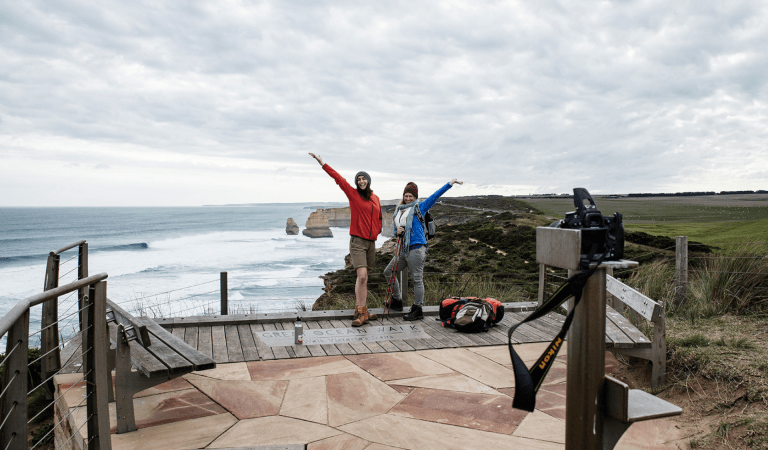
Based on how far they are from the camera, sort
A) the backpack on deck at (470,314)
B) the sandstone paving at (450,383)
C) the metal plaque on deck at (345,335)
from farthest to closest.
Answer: the backpack on deck at (470,314) < the metal plaque on deck at (345,335) < the sandstone paving at (450,383)

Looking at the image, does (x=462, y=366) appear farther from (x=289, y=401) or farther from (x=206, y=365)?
(x=206, y=365)

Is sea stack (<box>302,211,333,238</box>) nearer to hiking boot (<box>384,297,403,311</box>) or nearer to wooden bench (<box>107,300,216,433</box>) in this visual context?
hiking boot (<box>384,297,403,311</box>)

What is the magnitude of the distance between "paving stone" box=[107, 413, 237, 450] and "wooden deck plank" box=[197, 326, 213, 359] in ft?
4.36

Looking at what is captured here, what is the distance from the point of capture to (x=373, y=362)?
15.0 feet

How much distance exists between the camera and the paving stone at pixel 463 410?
3326mm

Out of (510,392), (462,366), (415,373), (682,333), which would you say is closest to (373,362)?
(415,373)

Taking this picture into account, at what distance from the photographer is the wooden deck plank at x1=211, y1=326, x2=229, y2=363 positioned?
15.1 ft

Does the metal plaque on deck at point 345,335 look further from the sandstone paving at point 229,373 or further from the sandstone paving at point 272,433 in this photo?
the sandstone paving at point 272,433

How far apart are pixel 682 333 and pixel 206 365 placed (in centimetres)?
447

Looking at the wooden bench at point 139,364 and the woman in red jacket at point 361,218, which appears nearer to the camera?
the wooden bench at point 139,364

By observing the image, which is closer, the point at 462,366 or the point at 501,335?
the point at 462,366

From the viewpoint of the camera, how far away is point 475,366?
4484 millimetres

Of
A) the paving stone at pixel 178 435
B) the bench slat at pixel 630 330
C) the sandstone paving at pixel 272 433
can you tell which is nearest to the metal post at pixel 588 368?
the sandstone paving at pixel 272 433

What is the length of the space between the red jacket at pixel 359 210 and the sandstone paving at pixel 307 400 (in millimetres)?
1987
